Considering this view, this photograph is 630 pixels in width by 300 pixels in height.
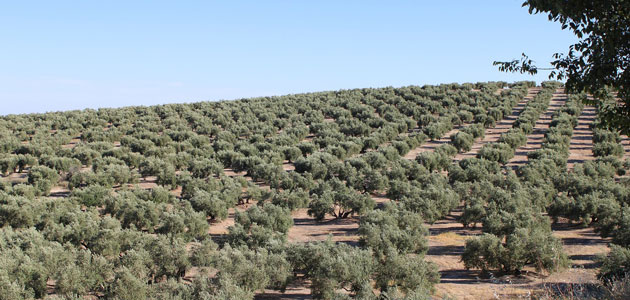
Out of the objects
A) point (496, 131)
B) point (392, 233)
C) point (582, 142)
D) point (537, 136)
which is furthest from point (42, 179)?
point (582, 142)

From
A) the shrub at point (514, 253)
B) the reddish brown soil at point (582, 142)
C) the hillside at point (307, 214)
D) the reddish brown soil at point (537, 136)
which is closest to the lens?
the hillside at point (307, 214)

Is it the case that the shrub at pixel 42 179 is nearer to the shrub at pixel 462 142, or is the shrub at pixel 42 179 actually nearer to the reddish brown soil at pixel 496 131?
the reddish brown soil at pixel 496 131

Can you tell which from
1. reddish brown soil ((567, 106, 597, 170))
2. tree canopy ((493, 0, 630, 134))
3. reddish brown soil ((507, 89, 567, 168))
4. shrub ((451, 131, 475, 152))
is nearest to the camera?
tree canopy ((493, 0, 630, 134))

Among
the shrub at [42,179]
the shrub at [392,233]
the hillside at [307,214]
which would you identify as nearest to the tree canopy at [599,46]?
the hillside at [307,214]

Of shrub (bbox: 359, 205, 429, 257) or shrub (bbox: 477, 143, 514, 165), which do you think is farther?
shrub (bbox: 477, 143, 514, 165)

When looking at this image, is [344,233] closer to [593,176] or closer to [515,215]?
[515,215]

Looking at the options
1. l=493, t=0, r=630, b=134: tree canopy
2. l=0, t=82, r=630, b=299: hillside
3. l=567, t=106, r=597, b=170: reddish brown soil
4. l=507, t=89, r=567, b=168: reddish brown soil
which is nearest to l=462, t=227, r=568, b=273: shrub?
l=0, t=82, r=630, b=299: hillside

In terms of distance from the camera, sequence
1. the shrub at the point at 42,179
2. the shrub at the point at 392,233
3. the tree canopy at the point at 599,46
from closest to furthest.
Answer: the tree canopy at the point at 599,46 → the shrub at the point at 392,233 → the shrub at the point at 42,179

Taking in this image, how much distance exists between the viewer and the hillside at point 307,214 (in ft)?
50.1

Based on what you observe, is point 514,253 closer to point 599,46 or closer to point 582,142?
point 599,46

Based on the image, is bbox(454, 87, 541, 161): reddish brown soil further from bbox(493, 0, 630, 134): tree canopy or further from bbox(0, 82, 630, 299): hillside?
bbox(493, 0, 630, 134): tree canopy

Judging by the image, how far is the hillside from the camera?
15258 mm

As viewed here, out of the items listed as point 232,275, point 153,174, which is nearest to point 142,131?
point 153,174

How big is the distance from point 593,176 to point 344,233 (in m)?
21.9
